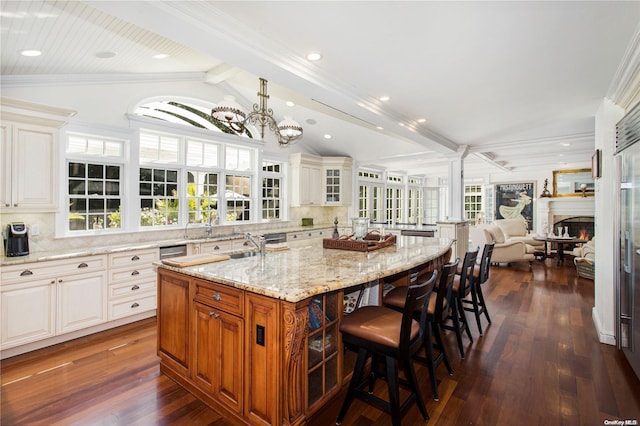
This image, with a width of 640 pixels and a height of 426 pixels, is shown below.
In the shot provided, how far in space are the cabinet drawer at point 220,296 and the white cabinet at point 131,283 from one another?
1.73 meters

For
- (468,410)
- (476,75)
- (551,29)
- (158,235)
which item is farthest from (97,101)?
(468,410)

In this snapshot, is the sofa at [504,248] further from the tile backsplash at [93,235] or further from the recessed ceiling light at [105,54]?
the recessed ceiling light at [105,54]

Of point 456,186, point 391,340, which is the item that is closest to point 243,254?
point 391,340

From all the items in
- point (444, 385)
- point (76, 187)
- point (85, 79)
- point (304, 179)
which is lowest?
point (444, 385)

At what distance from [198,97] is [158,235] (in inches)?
91.0

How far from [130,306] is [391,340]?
3.28m

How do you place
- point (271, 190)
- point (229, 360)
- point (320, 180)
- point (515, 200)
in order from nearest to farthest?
point (229, 360) → point (271, 190) → point (320, 180) → point (515, 200)

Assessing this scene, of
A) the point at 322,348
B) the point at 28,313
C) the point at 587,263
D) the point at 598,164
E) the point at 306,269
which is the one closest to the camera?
the point at 322,348

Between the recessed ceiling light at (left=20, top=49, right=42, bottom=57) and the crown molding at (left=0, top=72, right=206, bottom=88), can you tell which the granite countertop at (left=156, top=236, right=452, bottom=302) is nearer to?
the recessed ceiling light at (left=20, top=49, right=42, bottom=57)

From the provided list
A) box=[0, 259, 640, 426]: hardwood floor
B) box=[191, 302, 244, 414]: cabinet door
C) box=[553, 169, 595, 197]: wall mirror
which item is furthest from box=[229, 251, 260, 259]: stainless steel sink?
box=[553, 169, 595, 197]: wall mirror

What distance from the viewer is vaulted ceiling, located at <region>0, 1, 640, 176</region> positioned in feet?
6.29

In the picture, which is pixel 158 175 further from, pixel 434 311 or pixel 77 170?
pixel 434 311

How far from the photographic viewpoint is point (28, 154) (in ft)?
10.2

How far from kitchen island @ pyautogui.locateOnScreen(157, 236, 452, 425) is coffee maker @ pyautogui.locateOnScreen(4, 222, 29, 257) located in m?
1.78
